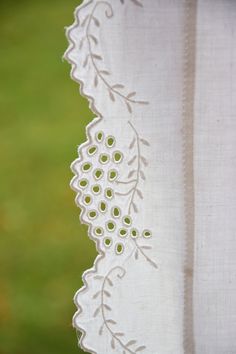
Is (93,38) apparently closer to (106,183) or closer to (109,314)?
(106,183)

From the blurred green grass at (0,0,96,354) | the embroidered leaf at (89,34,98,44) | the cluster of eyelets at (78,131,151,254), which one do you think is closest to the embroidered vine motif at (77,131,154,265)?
the cluster of eyelets at (78,131,151,254)

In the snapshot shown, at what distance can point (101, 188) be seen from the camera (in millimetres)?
711

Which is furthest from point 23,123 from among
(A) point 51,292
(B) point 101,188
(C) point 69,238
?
(B) point 101,188

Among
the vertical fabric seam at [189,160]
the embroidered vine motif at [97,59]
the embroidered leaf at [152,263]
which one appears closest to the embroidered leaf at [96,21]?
the embroidered vine motif at [97,59]

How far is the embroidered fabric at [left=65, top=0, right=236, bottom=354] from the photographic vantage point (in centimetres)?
68

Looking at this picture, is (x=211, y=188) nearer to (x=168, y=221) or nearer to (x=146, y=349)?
(x=168, y=221)

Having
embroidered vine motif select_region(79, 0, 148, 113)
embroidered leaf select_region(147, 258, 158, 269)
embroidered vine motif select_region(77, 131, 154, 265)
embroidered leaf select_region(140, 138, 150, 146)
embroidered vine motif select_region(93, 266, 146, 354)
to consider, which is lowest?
embroidered vine motif select_region(93, 266, 146, 354)

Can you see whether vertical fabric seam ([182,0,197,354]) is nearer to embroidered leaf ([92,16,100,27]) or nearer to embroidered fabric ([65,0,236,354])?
embroidered fabric ([65,0,236,354])

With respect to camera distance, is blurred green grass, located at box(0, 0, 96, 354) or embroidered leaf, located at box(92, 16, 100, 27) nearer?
embroidered leaf, located at box(92, 16, 100, 27)

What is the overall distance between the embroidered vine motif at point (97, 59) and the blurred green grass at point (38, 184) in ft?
2.63

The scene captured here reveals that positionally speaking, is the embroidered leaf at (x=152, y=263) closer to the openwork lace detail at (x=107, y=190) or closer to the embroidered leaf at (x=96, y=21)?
the openwork lace detail at (x=107, y=190)

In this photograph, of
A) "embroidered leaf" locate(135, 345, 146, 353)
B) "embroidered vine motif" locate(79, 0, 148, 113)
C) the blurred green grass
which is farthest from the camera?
the blurred green grass

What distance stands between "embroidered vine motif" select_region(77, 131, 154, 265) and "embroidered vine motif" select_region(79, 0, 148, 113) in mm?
54

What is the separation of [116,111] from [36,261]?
0.92 metres
